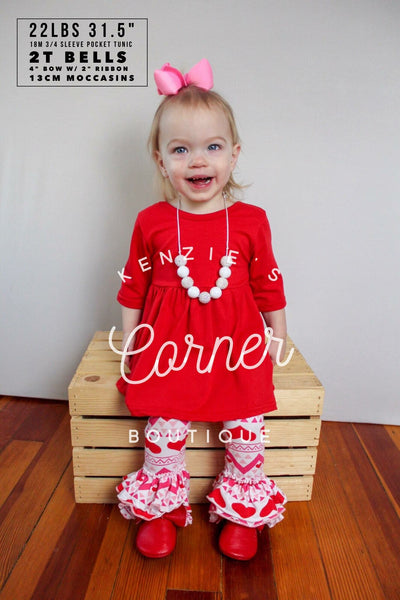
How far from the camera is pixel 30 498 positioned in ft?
3.51

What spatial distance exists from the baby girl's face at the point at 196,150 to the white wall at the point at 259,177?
1.22 ft

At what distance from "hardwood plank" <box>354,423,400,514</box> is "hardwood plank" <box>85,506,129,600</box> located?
0.63m

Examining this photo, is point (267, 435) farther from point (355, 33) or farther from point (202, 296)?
point (355, 33)

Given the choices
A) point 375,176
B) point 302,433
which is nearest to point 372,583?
point 302,433

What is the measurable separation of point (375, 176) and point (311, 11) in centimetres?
45

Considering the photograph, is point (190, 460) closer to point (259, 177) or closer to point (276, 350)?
point (276, 350)

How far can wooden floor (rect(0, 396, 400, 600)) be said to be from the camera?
33.3 inches

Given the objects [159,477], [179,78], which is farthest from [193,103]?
[159,477]

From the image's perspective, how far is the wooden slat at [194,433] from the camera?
104 cm

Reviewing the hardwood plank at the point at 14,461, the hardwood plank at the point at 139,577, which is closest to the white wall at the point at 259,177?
the hardwood plank at the point at 14,461

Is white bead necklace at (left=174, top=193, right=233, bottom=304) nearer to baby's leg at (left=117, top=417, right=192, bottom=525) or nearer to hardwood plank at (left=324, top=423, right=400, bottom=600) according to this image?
baby's leg at (left=117, top=417, right=192, bottom=525)

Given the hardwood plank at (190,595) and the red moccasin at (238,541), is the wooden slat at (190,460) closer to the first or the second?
the red moccasin at (238,541)

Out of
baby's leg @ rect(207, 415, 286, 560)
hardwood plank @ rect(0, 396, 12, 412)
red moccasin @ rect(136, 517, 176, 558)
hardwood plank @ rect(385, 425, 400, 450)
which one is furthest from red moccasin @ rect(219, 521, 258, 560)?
hardwood plank @ rect(0, 396, 12, 412)

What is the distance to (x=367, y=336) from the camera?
1.38 meters
